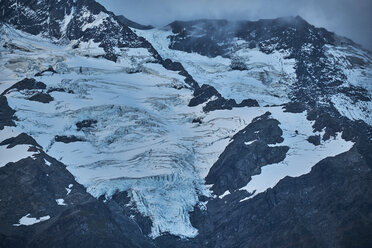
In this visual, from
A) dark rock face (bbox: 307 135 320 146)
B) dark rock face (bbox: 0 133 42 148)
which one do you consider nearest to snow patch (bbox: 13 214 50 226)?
dark rock face (bbox: 0 133 42 148)

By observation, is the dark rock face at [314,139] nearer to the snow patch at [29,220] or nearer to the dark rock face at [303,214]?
the dark rock face at [303,214]

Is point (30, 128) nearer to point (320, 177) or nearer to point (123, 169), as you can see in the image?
point (123, 169)

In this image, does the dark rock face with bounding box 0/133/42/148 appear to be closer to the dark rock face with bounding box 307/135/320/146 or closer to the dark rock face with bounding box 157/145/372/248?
the dark rock face with bounding box 157/145/372/248

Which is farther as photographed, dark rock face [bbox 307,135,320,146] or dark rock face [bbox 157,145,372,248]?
dark rock face [bbox 307,135,320,146]

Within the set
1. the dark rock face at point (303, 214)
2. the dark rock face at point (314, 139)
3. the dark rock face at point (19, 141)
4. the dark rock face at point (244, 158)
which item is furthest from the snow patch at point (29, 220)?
the dark rock face at point (314, 139)

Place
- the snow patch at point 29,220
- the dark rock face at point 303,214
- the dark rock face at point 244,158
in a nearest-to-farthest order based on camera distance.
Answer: the dark rock face at point 303,214
the snow patch at point 29,220
the dark rock face at point 244,158

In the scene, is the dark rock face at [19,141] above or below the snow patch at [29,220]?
above

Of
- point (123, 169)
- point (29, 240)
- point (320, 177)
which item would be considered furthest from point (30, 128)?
point (320, 177)

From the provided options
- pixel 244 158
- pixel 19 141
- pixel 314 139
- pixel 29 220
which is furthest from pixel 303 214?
pixel 19 141

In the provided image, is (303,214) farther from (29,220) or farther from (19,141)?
(19,141)
